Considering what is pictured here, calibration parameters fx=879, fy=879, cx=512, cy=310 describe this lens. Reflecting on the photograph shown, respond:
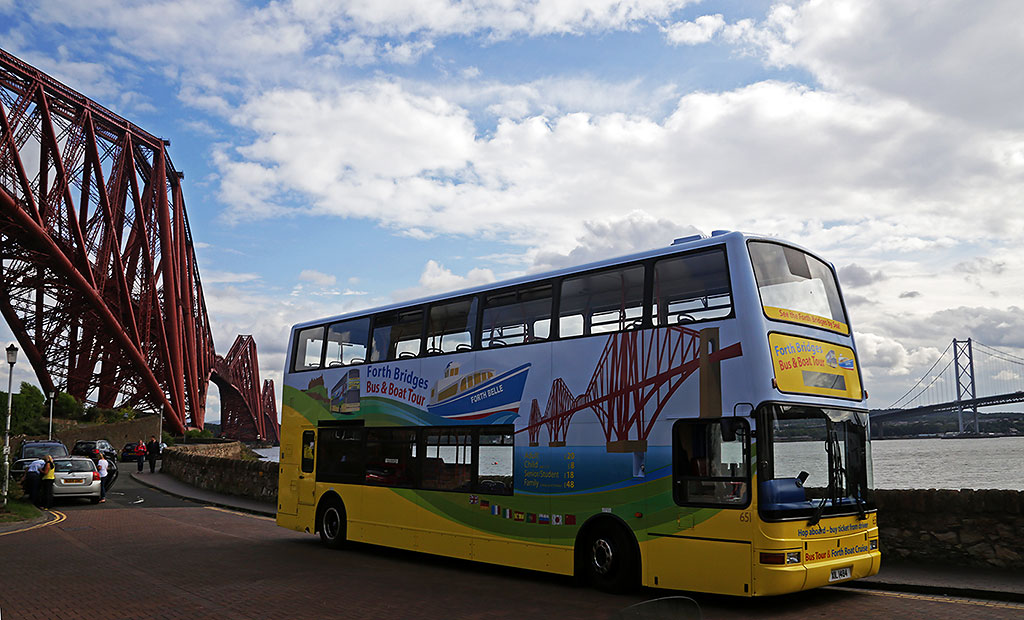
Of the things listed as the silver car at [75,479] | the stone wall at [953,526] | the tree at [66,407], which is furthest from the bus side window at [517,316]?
the tree at [66,407]

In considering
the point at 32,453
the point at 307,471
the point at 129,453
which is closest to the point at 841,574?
the point at 307,471

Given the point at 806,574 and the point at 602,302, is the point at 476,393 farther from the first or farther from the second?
the point at 806,574

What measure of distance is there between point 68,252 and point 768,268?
43690 mm

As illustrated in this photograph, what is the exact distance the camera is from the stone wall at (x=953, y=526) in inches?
442

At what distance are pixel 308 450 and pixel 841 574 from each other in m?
10.0

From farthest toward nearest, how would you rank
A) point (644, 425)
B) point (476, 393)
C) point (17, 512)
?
1. point (17, 512)
2. point (476, 393)
3. point (644, 425)

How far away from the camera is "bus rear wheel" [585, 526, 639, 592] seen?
10.6 meters

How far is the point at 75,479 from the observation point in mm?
24641

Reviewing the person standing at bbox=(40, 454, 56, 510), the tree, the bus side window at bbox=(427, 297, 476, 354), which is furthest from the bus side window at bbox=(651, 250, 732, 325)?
the tree

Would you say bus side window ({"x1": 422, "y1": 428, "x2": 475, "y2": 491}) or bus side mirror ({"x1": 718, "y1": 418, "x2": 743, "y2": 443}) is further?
bus side window ({"x1": 422, "y1": 428, "x2": 475, "y2": 491})

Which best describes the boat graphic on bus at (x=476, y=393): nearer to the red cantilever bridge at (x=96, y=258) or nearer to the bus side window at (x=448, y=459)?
the bus side window at (x=448, y=459)

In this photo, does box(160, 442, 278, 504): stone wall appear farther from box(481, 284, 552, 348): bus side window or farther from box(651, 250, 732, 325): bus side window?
box(651, 250, 732, 325): bus side window

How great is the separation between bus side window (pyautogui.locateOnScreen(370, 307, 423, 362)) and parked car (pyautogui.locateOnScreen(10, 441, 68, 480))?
59.3 feet

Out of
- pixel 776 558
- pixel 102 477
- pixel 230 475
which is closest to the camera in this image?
pixel 776 558
